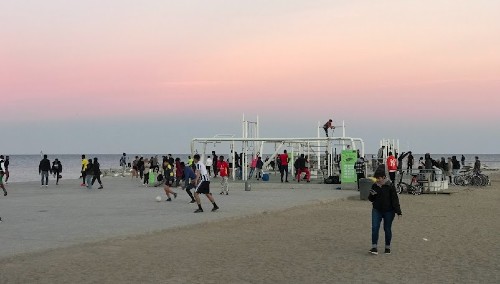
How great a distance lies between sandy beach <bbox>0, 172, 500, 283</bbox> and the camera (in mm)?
8688

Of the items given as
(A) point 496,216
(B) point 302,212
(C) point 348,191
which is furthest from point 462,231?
(C) point 348,191

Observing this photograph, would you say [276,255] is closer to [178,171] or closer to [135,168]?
[178,171]

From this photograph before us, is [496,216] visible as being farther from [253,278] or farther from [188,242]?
[253,278]

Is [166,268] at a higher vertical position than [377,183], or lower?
lower

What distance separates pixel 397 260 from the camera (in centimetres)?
1008

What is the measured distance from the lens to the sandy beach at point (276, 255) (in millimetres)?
8688

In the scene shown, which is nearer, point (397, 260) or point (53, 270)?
point (53, 270)

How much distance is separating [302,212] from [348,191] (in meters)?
8.30

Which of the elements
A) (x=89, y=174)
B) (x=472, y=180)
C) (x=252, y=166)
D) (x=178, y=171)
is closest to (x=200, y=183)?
(x=178, y=171)

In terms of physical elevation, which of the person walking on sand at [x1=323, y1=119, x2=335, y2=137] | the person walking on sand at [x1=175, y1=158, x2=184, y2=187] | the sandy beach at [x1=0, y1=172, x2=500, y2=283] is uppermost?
the person walking on sand at [x1=323, y1=119, x2=335, y2=137]

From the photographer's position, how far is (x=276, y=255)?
10500 mm

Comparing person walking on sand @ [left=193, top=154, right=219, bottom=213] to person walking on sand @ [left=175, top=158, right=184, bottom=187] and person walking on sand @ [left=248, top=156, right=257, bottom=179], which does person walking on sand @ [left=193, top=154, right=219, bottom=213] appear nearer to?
person walking on sand @ [left=175, top=158, right=184, bottom=187]

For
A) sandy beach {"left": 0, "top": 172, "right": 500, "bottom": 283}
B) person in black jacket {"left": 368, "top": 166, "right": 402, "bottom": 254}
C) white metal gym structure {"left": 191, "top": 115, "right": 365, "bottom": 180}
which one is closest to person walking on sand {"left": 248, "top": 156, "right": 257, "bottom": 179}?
white metal gym structure {"left": 191, "top": 115, "right": 365, "bottom": 180}

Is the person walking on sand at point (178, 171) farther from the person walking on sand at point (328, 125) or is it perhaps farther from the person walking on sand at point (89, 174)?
the person walking on sand at point (328, 125)
